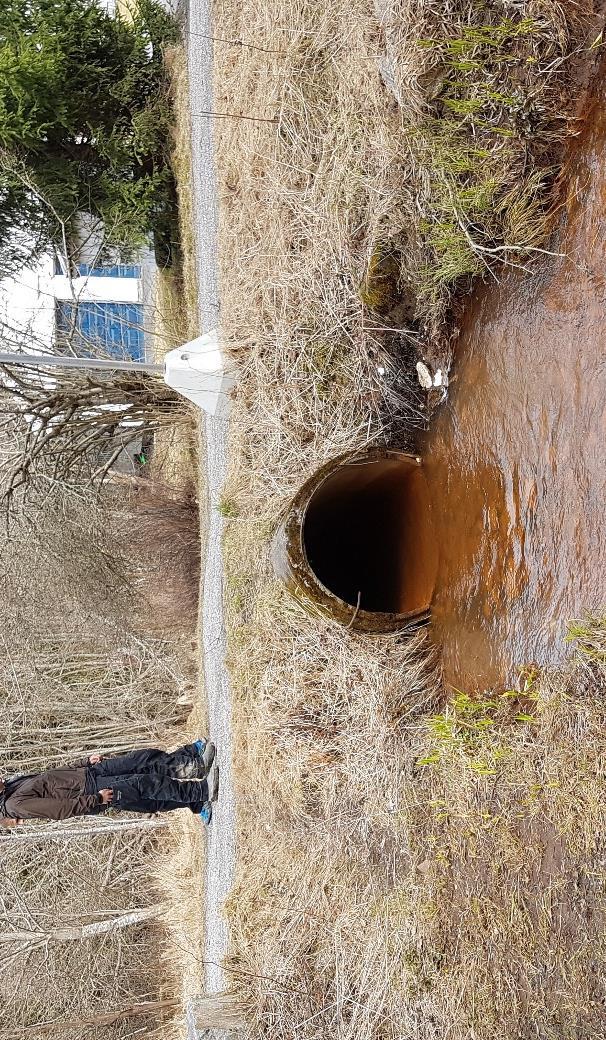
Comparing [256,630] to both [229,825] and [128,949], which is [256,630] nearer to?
[229,825]

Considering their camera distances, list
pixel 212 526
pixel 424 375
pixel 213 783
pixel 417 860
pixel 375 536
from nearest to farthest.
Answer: pixel 417 860 → pixel 424 375 → pixel 375 536 → pixel 213 783 → pixel 212 526

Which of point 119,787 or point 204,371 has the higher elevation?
point 204,371

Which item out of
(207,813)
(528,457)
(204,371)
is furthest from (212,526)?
(528,457)

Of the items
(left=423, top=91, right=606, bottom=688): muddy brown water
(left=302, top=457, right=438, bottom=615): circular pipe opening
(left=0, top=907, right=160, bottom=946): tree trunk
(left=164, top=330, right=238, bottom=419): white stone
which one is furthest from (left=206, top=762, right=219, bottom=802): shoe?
(left=0, top=907, right=160, bottom=946): tree trunk

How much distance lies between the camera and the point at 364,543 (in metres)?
5.41

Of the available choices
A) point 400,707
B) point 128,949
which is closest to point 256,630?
point 400,707

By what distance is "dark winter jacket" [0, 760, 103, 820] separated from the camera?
5.88m

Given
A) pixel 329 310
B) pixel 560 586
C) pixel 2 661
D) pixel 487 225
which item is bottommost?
pixel 2 661

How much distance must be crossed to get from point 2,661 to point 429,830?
720 cm

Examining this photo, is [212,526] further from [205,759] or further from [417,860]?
[417,860]

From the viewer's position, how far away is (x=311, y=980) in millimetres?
4824

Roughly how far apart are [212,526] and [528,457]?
12.3ft

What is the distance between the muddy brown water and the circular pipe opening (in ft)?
0.73

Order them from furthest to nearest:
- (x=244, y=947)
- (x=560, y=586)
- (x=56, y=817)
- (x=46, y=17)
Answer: (x=46, y=17)
(x=56, y=817)
(x=244, y=947)
(x=560, y=586)
